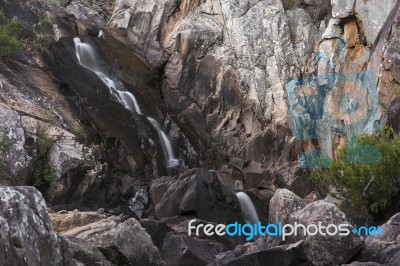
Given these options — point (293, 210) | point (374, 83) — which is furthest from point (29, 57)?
point (293, 210)

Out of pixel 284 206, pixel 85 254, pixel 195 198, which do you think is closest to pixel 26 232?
pixel 85 254

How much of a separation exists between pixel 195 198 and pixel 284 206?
786 centimetres

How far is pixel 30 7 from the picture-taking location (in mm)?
37844

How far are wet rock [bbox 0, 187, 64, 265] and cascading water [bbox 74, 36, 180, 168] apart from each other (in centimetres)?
2053

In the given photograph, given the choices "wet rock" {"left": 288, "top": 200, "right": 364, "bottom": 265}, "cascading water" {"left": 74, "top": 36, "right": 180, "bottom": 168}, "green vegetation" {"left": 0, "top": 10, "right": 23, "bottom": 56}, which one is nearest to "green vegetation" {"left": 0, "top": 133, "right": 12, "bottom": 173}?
"green vegetation" {"left": 0, "top": 10, "right": 23, "bottom": 56}

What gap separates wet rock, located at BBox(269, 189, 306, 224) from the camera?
Answer: 1720 centimetres

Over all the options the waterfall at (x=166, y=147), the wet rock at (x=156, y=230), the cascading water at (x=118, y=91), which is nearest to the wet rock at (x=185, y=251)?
the wet rock at (x=156, y=230)

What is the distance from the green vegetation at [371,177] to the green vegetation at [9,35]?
18126mm

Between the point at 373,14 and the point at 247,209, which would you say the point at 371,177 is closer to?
the point at 247,209

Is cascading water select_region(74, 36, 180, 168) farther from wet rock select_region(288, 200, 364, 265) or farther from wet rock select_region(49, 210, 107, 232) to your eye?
wet rock select_region(288, 200, 364, 265)

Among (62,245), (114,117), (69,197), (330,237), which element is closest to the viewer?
(62,245)

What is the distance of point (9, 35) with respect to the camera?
105 ft

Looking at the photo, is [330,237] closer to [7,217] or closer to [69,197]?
[7,217]

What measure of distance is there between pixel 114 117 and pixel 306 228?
1819 centimetres
